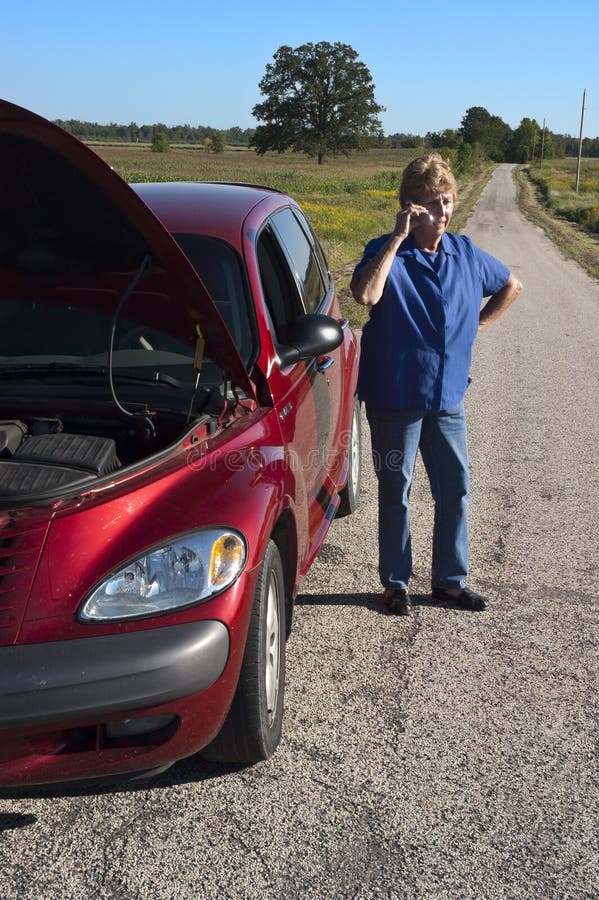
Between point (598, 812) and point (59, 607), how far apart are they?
1685 mm

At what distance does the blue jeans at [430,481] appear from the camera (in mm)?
4047

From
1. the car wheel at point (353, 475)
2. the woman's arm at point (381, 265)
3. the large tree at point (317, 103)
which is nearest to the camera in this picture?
the woman's arm at point (381, 265)

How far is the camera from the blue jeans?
4.05 metres

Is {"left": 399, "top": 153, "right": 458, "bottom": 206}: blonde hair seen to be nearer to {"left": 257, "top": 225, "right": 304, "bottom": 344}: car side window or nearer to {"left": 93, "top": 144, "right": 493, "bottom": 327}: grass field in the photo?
{"left": 257, "top": 225, "right": 304, "bottom": 344}: car side window

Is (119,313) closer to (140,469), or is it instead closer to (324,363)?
(140,469)

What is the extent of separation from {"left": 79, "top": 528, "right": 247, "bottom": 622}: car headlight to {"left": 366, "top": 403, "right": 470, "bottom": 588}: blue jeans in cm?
153

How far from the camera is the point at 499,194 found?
57.5 m

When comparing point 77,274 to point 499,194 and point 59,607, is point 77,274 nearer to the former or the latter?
point 59,607

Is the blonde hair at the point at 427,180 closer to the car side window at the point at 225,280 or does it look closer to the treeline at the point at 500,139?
the car side window at the point at 225,280

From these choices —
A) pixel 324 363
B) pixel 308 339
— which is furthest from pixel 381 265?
pixel 324 363

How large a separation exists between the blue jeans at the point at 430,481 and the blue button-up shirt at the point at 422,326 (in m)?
0.11

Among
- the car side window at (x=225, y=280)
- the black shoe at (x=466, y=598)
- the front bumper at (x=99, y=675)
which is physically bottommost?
the black shoe at (x=466, y=598)

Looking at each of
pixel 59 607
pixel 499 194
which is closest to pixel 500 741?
pixel 59 607

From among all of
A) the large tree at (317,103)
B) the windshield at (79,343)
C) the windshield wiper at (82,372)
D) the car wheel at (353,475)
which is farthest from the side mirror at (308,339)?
the large tree at (317,103)
